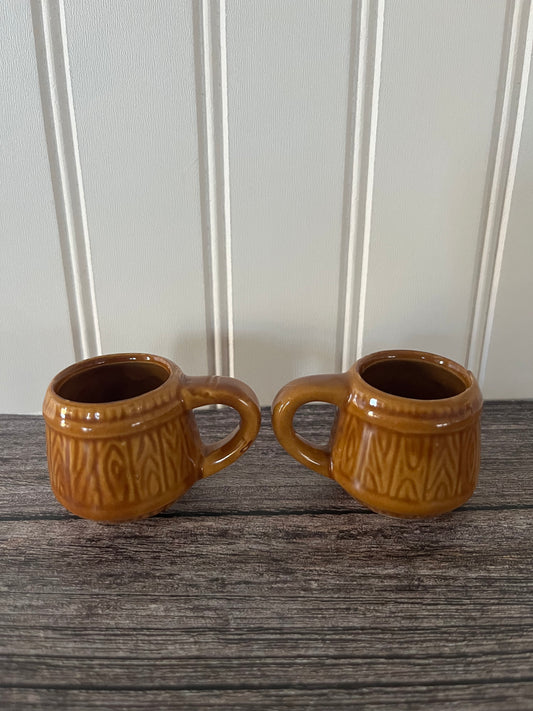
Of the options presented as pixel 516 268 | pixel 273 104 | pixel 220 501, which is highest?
pixel 273 104

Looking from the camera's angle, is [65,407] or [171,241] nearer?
[65,407]

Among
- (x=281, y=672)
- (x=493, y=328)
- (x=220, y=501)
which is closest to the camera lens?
(x=281, y=672)

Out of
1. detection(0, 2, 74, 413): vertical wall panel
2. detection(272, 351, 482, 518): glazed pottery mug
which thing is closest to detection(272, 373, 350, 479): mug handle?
detection(272, 351, 482, 518): glazed pottery mug

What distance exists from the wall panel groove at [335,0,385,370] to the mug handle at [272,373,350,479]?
0.43 ft

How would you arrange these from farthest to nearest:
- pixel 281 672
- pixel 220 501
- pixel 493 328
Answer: pixel 493 328 → pixel 220 501 → pixel 281 672

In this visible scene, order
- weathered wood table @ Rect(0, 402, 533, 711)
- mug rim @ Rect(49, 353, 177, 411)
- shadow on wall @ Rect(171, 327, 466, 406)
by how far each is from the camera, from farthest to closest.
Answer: shadow on wall @ Rect(171, 327, 466, 406)
mug rim @ Rect(49, 353, 177, 411)
weathered wood table @ Rect(0, 402, 533, 711)

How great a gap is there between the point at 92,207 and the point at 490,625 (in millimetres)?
424

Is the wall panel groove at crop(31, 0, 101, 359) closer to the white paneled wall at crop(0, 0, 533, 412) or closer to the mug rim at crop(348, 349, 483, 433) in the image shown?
the white paneled wall at crop(0, 0, 533, 412)

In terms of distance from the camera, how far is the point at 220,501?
0.45 m

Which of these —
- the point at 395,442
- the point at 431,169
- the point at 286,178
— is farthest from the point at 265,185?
the point at 395,442

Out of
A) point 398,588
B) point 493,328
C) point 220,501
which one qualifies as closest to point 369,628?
point 398,588

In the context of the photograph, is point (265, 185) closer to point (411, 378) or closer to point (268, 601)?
point (411, 378)

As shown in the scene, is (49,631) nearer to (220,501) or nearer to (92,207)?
(220,501)

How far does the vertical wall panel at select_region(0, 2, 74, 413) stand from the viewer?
0.46 m
